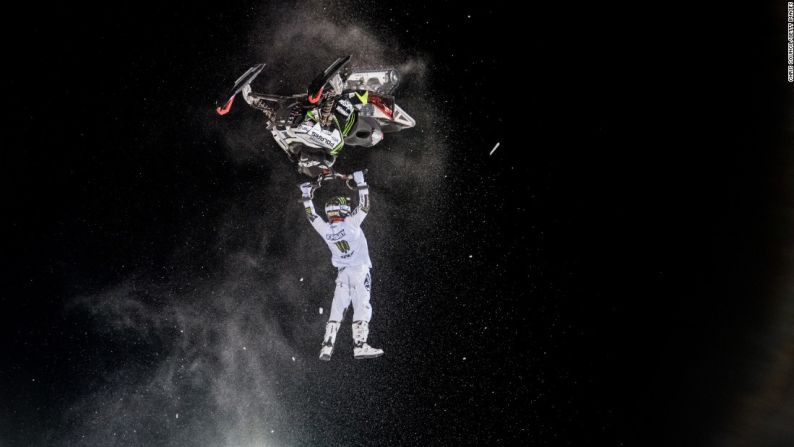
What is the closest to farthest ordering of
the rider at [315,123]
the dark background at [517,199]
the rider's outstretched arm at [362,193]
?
the rider at [315,123]
the rider's outstretched arm at [362,193]
the dark background at [517,199]

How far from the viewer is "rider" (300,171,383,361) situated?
4.04 meters

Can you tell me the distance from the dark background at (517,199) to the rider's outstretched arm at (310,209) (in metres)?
0.41

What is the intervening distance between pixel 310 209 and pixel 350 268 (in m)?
0.47

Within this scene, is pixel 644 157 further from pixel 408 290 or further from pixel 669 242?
pixel 408 290

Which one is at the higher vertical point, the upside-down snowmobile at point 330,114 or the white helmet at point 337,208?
the upside-down snowmobile at point 330,114

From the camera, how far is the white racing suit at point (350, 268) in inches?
159

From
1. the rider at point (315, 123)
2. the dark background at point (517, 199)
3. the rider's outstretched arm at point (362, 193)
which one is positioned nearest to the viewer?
the rider at point (315, 123)

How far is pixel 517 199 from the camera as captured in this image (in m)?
4.19

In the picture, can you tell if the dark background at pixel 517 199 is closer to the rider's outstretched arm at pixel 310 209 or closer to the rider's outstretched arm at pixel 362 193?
the rider's outstretched arm at pixel 310 209

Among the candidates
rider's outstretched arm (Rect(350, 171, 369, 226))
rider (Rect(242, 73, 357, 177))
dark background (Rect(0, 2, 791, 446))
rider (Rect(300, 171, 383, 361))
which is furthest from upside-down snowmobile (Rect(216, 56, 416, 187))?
dark background (Rect(0, 2, 791, 446))

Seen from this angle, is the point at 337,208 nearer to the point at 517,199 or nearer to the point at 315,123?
the point at 315,123

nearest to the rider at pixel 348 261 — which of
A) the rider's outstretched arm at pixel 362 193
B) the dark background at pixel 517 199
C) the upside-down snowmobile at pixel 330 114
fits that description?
the rider's outstretched arm at pixel 362 193

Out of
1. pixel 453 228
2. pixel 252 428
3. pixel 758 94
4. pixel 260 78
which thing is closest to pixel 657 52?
pixel 758 94

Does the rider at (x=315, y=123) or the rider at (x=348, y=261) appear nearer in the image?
the rider at (x=315, y=123)
